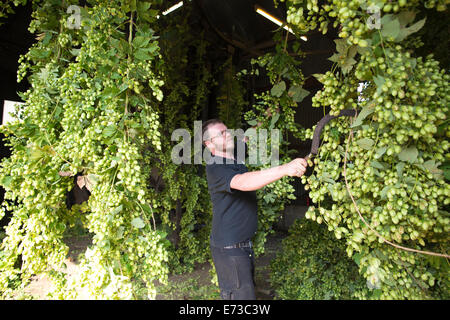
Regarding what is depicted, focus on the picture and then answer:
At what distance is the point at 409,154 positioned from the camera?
86 centimetres

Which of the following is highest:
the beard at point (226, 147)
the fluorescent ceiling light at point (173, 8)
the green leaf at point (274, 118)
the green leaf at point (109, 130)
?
the fluorescent ceiling light at point (173, 8)

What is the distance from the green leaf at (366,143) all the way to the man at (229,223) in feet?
2.67

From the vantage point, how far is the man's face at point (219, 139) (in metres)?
1.89

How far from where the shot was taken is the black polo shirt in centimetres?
177

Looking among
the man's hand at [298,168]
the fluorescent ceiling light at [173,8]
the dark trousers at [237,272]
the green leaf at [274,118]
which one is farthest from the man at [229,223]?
the fluorescent ceiling light at [173,8]

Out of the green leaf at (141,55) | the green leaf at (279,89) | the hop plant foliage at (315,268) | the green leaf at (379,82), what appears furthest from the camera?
the hop plant foliage at (315,268)

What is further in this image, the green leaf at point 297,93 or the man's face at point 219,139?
the man's face at point 219,139

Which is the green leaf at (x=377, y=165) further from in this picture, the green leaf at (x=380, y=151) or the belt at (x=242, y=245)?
Result: the belt at (x=242, y=245)

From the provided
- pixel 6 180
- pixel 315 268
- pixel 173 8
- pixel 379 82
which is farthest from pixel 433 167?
pixel 173 8

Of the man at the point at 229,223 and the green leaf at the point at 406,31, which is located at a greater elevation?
the green leaf at the point at 406,31

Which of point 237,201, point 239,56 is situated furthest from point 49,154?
point 239,56

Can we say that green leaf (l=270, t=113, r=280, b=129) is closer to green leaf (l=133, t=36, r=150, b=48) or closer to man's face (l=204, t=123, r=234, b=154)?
man's face (l=204, t=123, r=234, b=154)

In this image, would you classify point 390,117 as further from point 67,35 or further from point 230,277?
point 67,35
